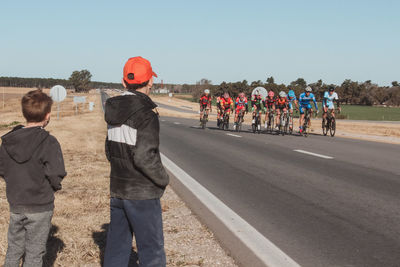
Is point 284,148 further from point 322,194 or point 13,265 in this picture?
point 13,265

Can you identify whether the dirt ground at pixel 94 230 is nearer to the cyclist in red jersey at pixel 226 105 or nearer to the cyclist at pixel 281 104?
the cyclist at pixel 281 104

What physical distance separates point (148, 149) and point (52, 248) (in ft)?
7.20

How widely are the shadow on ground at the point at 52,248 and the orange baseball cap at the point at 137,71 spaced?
2.10m

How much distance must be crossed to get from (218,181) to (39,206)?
5444 mm

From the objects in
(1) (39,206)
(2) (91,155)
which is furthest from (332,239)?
(2) (91,155)

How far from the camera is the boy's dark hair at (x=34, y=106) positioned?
3.15m

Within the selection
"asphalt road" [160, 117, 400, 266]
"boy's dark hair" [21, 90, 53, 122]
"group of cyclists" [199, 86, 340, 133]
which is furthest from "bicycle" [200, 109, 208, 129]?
"boy's dark hair" [21, 90, 53, 122]

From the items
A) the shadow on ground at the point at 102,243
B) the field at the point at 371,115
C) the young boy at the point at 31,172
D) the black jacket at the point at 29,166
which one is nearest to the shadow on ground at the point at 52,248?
the shadow on ground at the point at 102,243

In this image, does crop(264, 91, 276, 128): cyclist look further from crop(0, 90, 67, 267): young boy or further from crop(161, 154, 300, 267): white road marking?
crop(0, 90, 67, 267): young boy

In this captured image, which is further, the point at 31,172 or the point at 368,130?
the point at 368,130

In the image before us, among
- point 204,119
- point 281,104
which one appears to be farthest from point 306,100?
point 204,119

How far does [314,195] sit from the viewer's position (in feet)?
23.6

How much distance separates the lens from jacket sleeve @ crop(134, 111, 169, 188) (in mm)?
2930

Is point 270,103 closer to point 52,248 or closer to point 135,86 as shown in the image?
point 52,248
